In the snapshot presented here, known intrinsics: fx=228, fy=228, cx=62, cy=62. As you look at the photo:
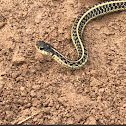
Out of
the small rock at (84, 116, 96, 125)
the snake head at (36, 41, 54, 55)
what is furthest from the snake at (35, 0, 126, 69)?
the small rock at (84, 116, 96, 125)

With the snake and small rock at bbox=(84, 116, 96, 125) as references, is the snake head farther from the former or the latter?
small rock at bbox=(84, 116, 96, 125)

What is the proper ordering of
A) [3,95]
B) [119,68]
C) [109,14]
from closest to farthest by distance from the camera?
1. [3,95]
2. [119,68]
3. [109,14]

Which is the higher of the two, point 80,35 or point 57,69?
point 80,35

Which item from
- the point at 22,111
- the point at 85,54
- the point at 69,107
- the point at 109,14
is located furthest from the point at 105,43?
the point at 22,111

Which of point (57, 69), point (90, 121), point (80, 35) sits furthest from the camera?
point (80, 35)

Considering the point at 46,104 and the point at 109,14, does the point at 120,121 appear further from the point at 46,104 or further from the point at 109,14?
the point at 109,14

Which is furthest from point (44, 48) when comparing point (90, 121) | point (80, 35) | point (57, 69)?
point (90, 121)

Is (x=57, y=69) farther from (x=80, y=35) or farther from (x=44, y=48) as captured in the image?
(x=80, y=35)
